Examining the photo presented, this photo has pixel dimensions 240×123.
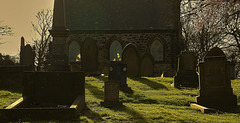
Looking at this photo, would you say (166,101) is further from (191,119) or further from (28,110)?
(28,110)

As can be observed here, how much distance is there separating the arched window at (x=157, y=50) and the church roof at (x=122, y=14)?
1.39m

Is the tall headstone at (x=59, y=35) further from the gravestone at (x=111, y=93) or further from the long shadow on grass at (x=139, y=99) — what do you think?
the long shadow on grass at (x=139, y=99)

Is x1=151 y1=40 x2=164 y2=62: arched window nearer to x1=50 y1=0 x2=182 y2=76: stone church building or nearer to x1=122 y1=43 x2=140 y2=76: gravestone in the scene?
x1=50 y1=0 x2=182 y2=76: stone church building

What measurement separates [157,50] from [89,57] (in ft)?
23.1

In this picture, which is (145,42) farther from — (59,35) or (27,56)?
(59,35)

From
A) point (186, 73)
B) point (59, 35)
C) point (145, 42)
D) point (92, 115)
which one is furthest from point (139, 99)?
point (145, 42)

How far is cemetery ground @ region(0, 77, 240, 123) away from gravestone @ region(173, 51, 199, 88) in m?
0.78

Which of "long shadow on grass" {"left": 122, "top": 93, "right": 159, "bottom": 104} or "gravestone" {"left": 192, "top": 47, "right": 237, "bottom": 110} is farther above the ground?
"gravestone" {"left": 192, "top": 47, "right": 237, "bottom": 110}

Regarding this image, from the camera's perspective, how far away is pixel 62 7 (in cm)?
942

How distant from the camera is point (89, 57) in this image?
18.3 meters

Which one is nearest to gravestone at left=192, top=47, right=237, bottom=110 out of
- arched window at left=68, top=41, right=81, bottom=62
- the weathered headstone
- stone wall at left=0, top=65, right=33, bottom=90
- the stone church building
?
the weathered headstone

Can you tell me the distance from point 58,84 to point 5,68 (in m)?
4.74

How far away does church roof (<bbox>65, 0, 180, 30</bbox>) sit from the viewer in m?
22.7

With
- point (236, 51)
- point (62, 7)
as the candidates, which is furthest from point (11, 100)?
point (236, 51)
